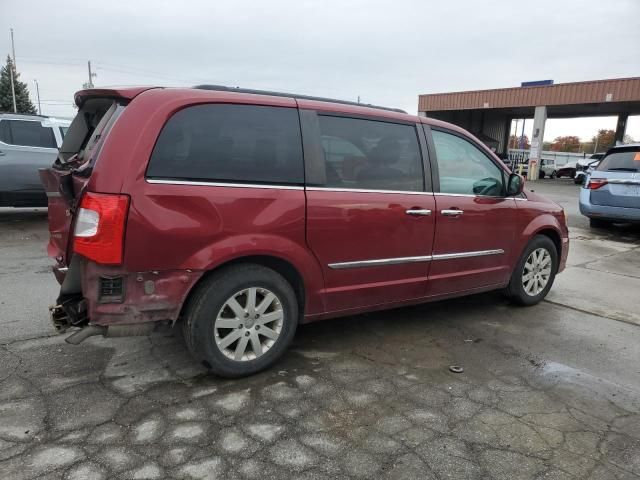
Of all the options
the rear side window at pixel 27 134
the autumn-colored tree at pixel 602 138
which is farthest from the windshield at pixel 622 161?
the autumn-colored tree at pixel 602 138

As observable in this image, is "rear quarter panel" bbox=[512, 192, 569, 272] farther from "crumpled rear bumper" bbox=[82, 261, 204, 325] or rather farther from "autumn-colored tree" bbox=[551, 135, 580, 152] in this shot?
"autumn-colored tree" bbox=[551, 135, 580, 152]

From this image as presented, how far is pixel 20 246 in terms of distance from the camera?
6.99 meters

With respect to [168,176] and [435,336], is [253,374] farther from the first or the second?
[435,336]

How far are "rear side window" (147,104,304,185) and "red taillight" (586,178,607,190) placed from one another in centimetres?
835

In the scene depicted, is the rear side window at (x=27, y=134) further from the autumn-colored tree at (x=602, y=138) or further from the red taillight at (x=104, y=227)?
the autumn-colored tree at (x=602, y=138)

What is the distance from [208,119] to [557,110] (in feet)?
114

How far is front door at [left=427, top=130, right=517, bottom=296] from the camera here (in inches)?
158

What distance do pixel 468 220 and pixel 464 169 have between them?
0.46 meters

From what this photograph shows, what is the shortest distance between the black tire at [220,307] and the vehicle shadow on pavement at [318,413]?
0.12m

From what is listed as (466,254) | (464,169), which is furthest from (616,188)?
(466,254)

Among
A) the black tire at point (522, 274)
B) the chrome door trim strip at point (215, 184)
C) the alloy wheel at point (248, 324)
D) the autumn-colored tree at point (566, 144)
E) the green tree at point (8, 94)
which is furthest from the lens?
the autumn-colored tree at point (566, 144)

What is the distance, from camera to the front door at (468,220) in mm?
4004

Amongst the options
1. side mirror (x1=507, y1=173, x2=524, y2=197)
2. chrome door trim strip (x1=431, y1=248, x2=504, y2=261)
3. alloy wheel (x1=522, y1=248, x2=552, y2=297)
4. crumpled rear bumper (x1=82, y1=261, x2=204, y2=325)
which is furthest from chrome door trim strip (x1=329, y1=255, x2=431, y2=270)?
alloy wheel (x1=522, y1=248, x2=552, y2=297)

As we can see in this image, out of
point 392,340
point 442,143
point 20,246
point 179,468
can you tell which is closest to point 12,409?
point 179,468
